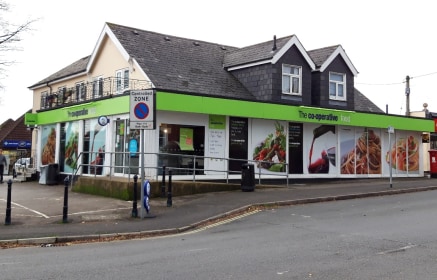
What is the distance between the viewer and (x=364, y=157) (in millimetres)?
25484

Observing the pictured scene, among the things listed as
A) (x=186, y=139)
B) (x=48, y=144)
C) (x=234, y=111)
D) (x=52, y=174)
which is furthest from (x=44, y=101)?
(x=234, y=111)

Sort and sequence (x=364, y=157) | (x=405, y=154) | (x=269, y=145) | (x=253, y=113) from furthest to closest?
(x=405, y=154)
(x=364, y=157)
(x=269, y=145)
(x=253, y=113)

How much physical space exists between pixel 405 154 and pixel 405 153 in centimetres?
6

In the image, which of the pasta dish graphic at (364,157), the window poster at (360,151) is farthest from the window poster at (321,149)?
the pasta dish graphic at (364,157)

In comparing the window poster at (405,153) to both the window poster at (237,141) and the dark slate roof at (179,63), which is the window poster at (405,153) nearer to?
the dark slate roof at (179,63)

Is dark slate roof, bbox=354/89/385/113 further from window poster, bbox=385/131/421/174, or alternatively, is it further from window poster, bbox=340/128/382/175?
window poster, bbox=340/128/382/175

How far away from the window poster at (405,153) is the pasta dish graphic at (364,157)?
104 cm

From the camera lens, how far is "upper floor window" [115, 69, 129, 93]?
22453 mm

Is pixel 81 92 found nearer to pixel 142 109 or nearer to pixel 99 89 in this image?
pixel 99 89

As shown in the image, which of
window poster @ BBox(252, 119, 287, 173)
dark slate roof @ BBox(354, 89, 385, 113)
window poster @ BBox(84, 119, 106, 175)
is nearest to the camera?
window poster @ BBox(84, 119, 106, 175)

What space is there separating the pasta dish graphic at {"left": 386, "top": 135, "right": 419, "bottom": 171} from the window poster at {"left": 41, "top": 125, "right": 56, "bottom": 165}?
1898cm

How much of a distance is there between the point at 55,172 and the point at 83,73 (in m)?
7.05

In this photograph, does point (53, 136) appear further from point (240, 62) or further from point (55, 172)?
point (240, 62)

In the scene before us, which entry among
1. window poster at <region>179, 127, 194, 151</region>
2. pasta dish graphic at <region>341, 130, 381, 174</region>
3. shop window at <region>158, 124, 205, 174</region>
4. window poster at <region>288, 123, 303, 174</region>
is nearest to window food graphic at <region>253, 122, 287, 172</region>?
window poster at <region>288, 123, 303, 174</region>
